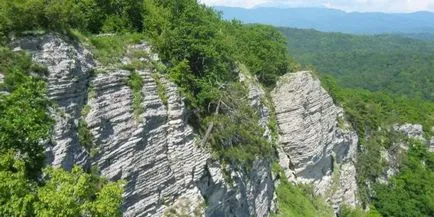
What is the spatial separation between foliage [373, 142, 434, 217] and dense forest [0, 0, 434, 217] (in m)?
0.11

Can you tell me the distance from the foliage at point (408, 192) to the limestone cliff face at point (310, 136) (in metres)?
6.59

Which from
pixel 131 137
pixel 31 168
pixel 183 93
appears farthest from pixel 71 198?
pixel 183 93

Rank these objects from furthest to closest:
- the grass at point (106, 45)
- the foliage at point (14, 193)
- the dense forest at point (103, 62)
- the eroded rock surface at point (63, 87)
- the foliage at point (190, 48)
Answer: the foliage at point (190, 48) < the grass at point (106, 45) < the eroded rock surface at point (63, 87) < the dense forest at point (103, 62) < the foliage at point (14, 193)

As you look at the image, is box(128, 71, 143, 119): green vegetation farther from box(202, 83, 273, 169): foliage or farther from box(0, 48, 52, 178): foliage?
box(202, 83, 273, 169): foliage

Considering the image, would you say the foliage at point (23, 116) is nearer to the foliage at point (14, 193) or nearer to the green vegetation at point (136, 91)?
the foliage at point (14, 193)

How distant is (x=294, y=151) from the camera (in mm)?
36375

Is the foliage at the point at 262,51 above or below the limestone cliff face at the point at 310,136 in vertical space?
above

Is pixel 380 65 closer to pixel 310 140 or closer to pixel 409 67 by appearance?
pixel 409 67

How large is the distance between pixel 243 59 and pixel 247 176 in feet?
46.8

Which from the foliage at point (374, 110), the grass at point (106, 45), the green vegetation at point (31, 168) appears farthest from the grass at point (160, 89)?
the foliage at point (374, 110)

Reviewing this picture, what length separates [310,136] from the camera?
120 feet

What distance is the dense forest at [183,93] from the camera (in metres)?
12.2

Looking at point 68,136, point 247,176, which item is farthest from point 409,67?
point 68,136

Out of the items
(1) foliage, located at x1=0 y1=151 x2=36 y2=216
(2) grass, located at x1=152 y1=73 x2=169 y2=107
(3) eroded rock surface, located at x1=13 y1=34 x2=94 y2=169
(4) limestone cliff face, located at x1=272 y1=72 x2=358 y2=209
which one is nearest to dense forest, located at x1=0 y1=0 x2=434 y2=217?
(1) foliage, located at x1=0 y1=151 x2=36 y2=216
